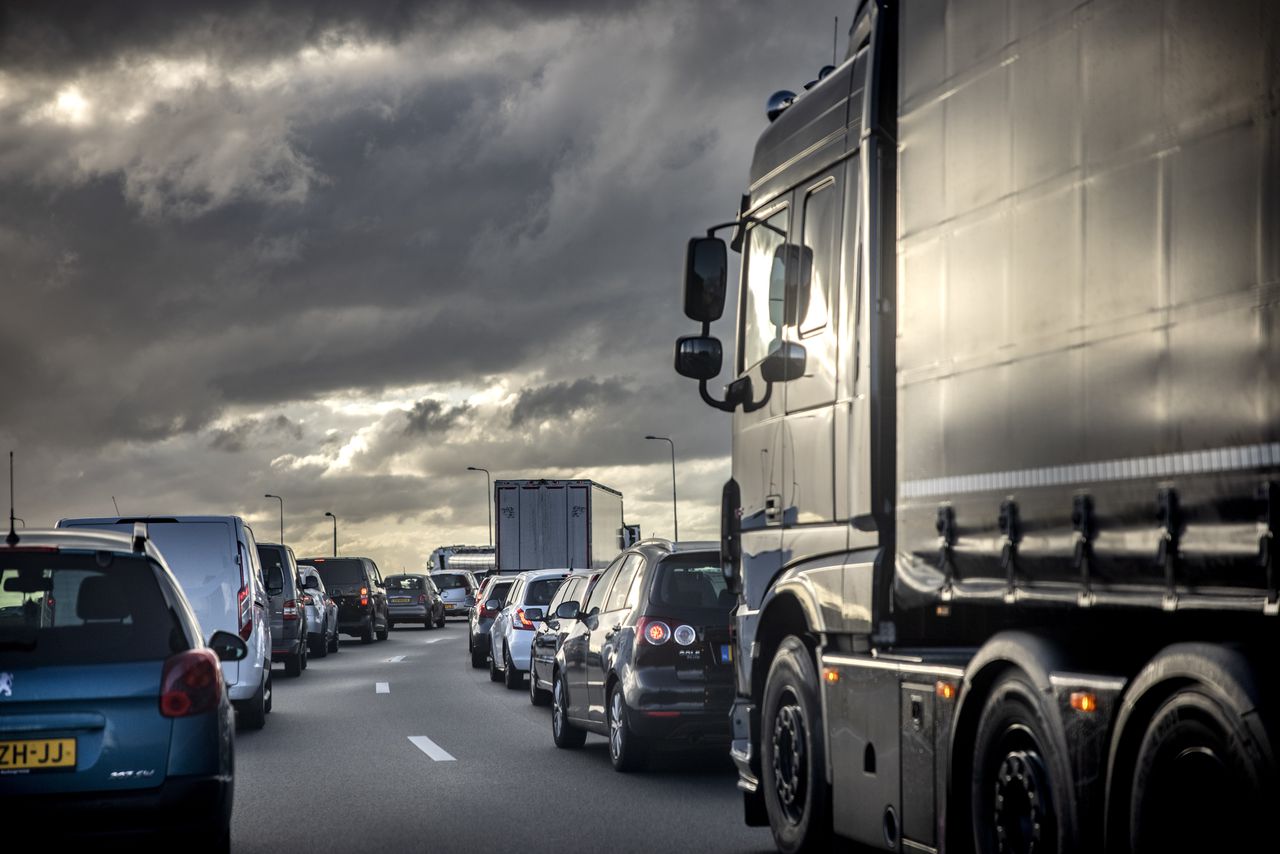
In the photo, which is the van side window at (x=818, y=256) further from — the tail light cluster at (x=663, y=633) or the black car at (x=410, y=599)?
the black car at (x=410, y=599)

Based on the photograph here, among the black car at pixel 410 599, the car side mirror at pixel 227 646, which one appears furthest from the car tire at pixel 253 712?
the black car at pixel 410 599

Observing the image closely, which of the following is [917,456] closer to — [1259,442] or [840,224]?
[840,224]

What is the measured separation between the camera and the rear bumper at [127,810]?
663 centimetres

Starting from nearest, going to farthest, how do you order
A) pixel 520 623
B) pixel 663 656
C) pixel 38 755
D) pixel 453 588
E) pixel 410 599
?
pixel 38 755 < pixel 663 656 < pixel 520 623 < pixel 410 599 < pixel 453 588

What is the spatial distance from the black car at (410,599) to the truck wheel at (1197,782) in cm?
4419

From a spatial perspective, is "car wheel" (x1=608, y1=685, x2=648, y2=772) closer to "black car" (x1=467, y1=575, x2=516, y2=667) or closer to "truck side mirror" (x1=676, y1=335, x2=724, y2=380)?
"truck side mirror" (x1=676, y1=335, x2=724, y2=380)

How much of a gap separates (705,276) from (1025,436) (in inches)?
142

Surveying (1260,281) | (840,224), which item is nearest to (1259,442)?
(1260,281)

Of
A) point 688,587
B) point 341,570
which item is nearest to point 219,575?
point 688,587

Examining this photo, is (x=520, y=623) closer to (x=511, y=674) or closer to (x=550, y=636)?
(x=511, y=674)

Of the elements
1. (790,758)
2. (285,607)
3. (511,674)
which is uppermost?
(790,758)

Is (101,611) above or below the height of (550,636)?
above

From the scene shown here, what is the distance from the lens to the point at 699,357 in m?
8.89

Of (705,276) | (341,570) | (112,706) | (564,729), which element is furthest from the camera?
(341,570)
